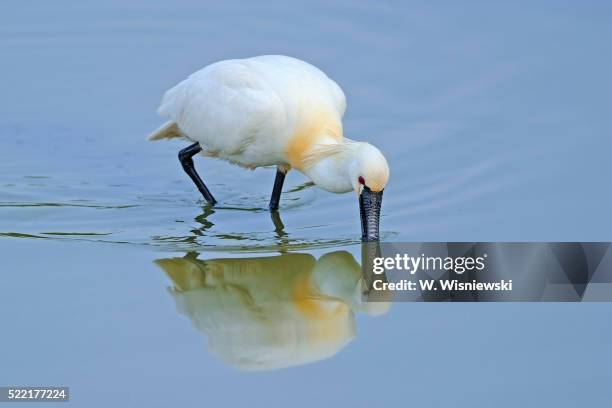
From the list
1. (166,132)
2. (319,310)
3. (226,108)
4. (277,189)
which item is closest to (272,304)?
(319,310)

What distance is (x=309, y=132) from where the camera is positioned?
12.7 meters

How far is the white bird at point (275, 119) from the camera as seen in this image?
41.3 feet

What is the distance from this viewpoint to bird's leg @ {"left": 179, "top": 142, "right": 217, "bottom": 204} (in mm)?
13828

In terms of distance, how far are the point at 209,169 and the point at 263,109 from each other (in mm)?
2460

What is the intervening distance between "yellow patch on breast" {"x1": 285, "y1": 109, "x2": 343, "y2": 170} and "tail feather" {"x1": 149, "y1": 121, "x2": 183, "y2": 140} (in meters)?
1.55

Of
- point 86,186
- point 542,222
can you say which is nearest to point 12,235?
point 86,186

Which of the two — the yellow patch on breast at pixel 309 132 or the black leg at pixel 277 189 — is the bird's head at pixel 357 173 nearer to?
the yellow patch on breast at pixel 309 132

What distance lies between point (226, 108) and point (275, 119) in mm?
544

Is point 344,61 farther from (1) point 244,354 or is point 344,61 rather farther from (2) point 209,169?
(1) point 244,354

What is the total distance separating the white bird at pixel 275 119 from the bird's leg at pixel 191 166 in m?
0.40

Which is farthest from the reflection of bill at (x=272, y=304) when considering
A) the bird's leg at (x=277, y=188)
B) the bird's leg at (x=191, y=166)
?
the bird's leg at (x=191, y=166)

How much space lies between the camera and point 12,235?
12445 millimetres

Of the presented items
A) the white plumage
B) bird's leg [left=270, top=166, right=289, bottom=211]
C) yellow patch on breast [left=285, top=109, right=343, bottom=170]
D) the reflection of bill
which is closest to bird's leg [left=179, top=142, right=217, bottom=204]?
the white plumage

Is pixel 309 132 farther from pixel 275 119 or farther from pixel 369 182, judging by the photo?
pixel 369 182
